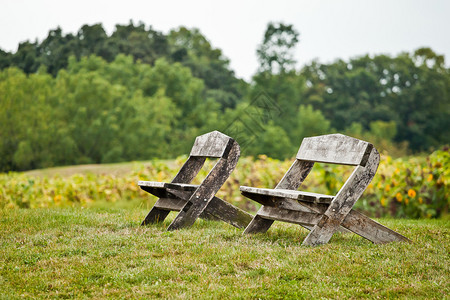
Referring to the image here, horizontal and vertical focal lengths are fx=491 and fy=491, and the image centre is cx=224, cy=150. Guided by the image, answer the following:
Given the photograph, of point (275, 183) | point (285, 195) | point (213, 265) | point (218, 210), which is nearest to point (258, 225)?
point (218, 210)

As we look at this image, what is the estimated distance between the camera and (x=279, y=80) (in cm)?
4538

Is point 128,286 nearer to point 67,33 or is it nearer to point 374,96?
point 67,33

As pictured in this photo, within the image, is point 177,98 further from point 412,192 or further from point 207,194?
point 207,194

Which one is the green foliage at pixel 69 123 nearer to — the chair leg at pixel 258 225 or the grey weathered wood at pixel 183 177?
the grey weathered wood at pixel 183 177

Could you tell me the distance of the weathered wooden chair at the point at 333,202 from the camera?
461 centimetres

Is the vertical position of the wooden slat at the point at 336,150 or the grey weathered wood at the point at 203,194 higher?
the wooden slat at the point at 336,150

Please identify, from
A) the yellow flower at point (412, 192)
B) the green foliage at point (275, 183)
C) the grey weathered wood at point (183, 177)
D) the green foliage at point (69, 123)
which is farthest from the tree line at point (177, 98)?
the grey weathered wood at point (183, 177)

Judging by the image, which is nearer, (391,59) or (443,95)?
(443,95)

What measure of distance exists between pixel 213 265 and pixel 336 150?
1812mm

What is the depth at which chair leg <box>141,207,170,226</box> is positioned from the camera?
6102 mm

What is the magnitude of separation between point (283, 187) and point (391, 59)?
193ft

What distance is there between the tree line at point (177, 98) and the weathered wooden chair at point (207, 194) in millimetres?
12289

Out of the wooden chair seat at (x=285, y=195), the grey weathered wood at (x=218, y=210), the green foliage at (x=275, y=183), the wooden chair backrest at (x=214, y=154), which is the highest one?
the wooden chair backrest at (x=214, y=154)

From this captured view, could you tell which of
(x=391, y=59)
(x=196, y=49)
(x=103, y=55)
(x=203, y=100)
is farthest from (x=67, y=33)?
(x=391, y=59)
